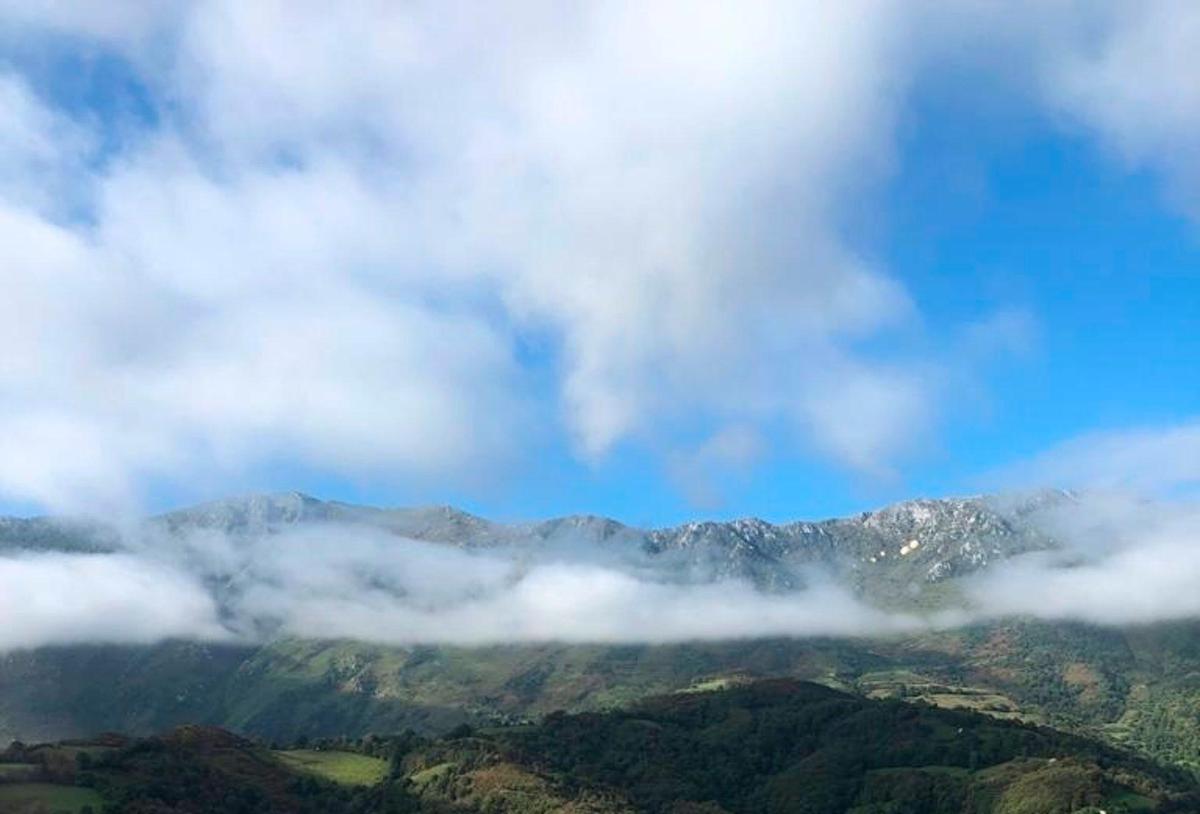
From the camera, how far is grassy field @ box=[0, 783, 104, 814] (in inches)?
6161

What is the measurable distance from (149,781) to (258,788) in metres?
23.5

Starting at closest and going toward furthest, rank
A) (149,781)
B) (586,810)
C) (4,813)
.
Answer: (4,813) → (149,781) → (586,810)

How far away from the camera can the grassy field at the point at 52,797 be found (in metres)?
156

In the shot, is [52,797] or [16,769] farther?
[16,769]

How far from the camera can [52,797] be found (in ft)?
529

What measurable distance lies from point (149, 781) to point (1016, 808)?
161m

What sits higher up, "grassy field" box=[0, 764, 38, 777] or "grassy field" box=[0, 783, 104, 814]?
"grassy field" box=[0, 764, 38, 777]

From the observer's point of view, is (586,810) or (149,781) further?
(586,810)

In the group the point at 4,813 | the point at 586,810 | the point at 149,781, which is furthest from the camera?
the point at 586,810

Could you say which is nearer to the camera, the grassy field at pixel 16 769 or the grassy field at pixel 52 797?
the grassy field at pixel 52 797

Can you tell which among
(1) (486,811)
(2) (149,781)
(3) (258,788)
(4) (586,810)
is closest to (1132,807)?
(4) (586,810)

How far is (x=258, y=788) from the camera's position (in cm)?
19650

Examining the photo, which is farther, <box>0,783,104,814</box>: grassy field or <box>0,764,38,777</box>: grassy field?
<box>0,764,38,777</box>: grassy field

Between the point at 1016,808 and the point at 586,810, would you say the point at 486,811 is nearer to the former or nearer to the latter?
the point at 586,810
